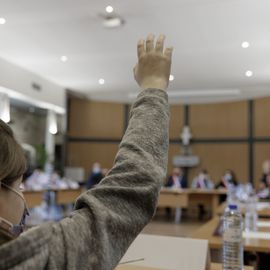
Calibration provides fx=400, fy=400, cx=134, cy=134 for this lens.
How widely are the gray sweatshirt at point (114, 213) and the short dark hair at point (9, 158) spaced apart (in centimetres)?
12

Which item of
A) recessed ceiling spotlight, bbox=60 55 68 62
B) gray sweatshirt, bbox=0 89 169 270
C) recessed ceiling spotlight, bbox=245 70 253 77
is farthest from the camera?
recessed ceiling spotlight, bbox=245 70 253 77

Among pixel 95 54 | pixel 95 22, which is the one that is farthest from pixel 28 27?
pixel 95 54

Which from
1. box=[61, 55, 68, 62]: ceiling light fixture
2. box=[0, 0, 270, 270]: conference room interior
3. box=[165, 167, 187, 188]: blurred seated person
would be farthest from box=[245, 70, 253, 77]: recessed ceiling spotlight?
box=[61, 55, 68, 62]: ceiling light fixture

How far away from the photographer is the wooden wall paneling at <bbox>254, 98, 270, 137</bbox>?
1258 cm

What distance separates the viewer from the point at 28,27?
25.3ft

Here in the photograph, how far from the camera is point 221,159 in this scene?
13.3 meters

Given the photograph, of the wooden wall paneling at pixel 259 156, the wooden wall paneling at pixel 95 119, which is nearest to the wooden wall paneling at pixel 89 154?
the wooden wall paneling at pixel 95 119

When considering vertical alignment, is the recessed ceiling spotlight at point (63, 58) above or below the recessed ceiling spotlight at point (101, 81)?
above

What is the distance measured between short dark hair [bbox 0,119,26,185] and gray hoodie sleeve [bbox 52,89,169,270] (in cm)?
12

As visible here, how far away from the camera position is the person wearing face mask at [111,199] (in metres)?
0.51

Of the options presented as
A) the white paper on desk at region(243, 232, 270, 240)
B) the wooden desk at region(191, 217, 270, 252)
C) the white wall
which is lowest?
the white paper on desk at region(243, 232, 270, 240)

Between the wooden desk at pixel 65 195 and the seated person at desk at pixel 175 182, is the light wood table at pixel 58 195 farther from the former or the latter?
the seated person at desk at pixel 175 182

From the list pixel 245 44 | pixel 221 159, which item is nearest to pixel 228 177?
pixel 221 159

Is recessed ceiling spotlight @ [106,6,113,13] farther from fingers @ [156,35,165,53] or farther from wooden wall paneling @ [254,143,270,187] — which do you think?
wooden wall paneling @ [254,143,270,187]
